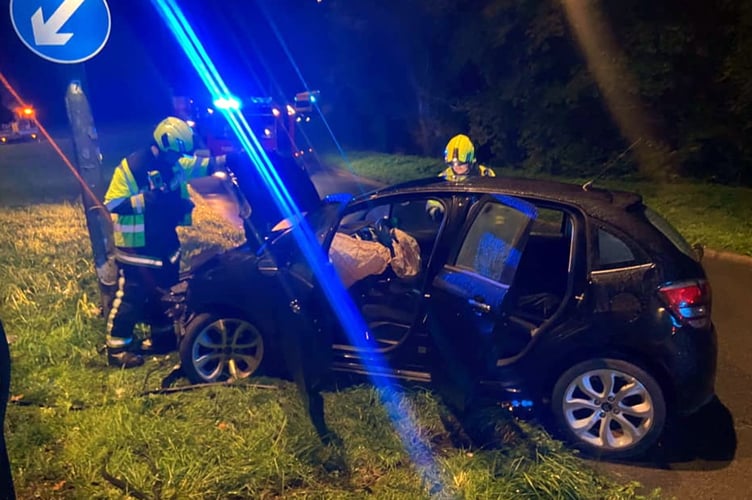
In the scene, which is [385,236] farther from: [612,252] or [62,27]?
[62,27]

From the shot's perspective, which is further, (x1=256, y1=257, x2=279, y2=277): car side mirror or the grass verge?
(x1=256, y1=257, x2=279, y2=277): car side mirror

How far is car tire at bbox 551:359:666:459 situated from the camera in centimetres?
379

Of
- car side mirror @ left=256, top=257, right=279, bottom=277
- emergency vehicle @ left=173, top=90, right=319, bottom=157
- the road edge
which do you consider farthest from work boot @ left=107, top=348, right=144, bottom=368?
emergency vehicle @ left=173, top=90, right=319, bottom=157

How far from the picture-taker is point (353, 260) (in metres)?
4.48

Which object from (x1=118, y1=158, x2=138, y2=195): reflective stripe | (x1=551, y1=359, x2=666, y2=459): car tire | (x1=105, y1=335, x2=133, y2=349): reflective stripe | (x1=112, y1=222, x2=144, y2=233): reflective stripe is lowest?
(x1=551, y1=359, x2=666, y2=459): car tire

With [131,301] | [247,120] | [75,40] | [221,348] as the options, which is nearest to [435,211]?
[221,348]

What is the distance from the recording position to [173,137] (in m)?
4.93

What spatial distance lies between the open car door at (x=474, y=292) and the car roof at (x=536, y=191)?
0.47 feet

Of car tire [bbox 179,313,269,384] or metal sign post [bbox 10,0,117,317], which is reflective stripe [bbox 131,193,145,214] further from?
car tire [bbox 179,313,269,384]

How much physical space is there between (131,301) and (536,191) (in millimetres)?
3170

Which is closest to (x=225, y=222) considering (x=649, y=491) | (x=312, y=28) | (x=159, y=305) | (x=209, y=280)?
(x=159, y=305)

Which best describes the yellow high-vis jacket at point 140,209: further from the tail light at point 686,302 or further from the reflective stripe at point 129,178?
the tail light at point 686,302

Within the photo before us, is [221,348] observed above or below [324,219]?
below

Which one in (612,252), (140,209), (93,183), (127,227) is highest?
(93,183)
